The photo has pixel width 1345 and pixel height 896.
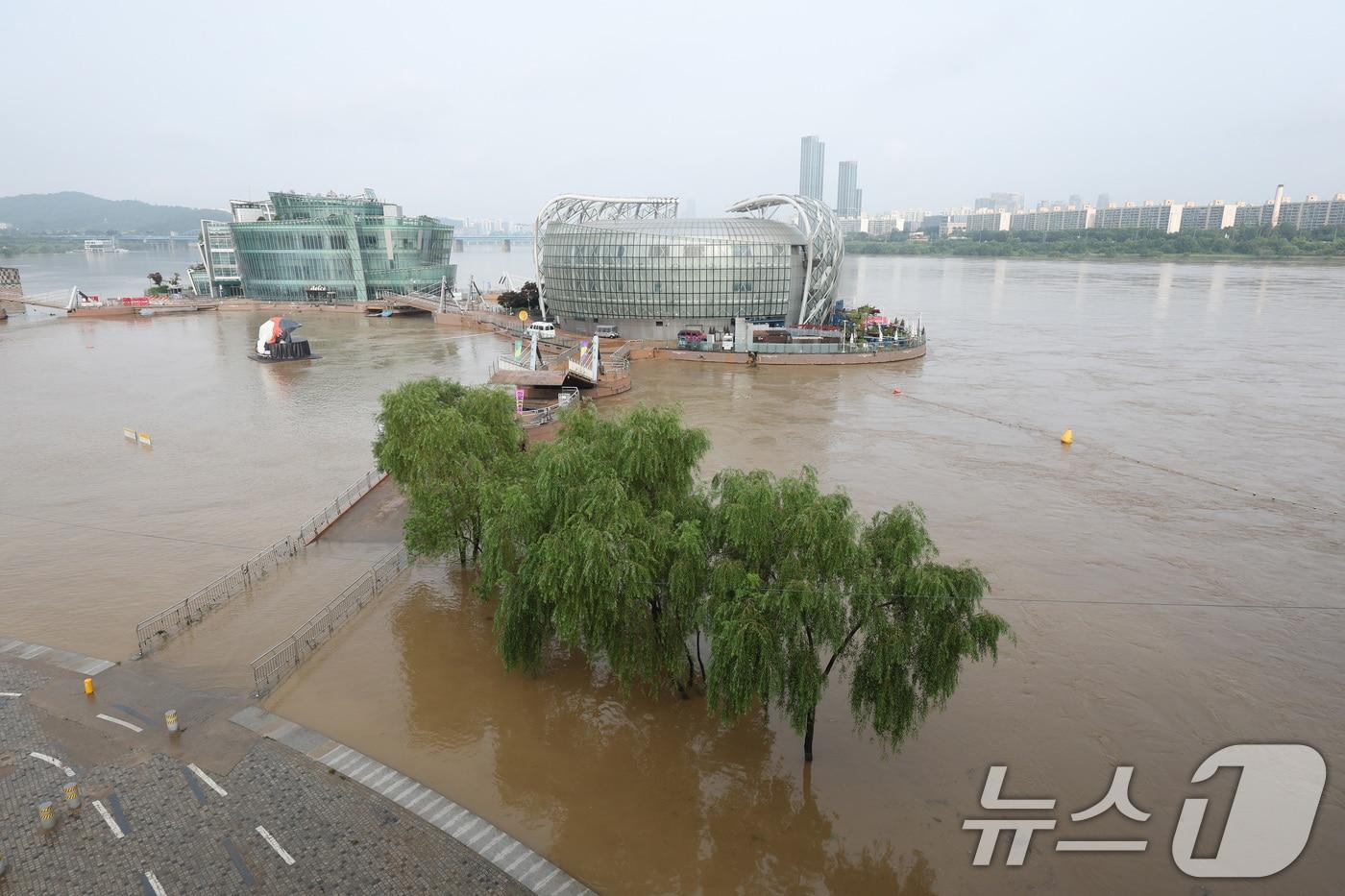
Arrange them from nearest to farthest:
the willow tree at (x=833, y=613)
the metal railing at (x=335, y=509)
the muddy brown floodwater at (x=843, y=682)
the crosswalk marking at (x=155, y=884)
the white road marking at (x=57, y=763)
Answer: the crosswalk marking at (x=155, y=884) < the willow tree at (x=833, y=613) < the muddy brown floodwater at (x=843, y=682) < the white road marking at (x=57, y=763) < the metal railing at (x=335, y=509)

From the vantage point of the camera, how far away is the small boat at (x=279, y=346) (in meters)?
68.1

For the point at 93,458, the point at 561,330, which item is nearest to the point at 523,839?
the point at 93,458

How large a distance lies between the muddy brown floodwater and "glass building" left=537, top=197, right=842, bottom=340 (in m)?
17.1

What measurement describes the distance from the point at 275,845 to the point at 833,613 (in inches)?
420

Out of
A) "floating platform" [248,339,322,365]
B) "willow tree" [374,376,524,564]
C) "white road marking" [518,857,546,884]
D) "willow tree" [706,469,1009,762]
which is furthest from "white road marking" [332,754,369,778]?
"floating platform" [248,339,322,365]

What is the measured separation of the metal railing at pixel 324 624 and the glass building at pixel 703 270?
50.6 m

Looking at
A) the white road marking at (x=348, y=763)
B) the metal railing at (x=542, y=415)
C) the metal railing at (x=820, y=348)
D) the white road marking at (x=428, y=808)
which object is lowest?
the white road marking at (x=428, y=808)

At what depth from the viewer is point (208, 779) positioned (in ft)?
49.9

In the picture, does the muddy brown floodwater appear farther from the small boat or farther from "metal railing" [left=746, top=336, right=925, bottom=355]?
the small boat

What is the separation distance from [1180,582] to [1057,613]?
5328 millimetres

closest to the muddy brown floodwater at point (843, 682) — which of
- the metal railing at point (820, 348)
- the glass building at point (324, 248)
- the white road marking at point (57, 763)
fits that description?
the white road marking at point (57, 763)

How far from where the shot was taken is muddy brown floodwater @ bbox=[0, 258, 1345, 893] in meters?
14.8

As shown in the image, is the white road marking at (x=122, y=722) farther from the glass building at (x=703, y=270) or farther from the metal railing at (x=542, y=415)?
the glass building at (x=703, y=270)

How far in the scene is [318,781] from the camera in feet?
50.2
